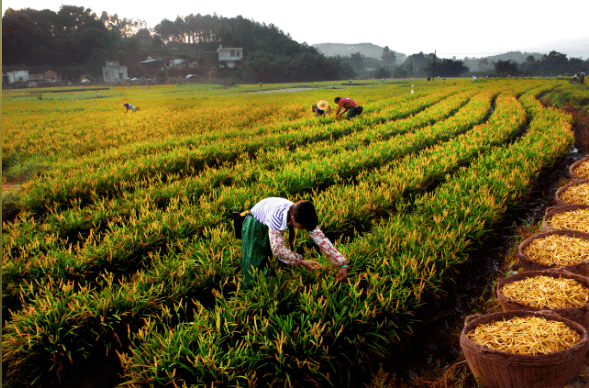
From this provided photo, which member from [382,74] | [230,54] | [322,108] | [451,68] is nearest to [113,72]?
[322,108]

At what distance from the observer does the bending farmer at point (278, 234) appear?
209 centimetres

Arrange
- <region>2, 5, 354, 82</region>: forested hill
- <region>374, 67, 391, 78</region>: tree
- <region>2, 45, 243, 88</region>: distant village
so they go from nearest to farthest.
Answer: <region>2, 5, 354, 82</region>: forested hill
<region>2, 45, 243, 88</region>: distant village
<region>374, 67, 391, 78</region>: tree

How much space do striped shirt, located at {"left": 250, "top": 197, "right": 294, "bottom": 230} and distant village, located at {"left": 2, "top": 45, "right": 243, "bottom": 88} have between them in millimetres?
16785

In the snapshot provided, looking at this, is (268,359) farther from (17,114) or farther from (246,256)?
(17,114)

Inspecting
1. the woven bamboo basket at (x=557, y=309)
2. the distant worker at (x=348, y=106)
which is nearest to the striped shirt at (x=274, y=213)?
the woven bamboo basket at (x=557, y=309)

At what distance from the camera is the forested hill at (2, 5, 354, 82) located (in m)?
9.66

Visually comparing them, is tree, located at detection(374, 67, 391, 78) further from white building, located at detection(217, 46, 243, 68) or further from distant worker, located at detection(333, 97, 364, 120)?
distant worker, located at detection(333, 97, 364, 120)

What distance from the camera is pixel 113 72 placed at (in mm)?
28750

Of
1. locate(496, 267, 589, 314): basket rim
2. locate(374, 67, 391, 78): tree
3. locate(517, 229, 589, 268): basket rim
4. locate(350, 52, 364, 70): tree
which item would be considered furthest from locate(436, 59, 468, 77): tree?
locate(496, 267, 589, 314): basket rim

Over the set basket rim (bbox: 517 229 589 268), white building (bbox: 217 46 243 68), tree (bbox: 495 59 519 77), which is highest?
white building (bbox: 217 46 243 68)

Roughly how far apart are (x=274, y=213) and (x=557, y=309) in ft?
5.85

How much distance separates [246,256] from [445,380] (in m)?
1.55

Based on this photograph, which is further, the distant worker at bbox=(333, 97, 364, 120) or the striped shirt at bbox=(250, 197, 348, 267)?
the distant worker at bbox=(333, 97, 364, 120)

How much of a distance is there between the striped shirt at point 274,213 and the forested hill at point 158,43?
23.2 feet
